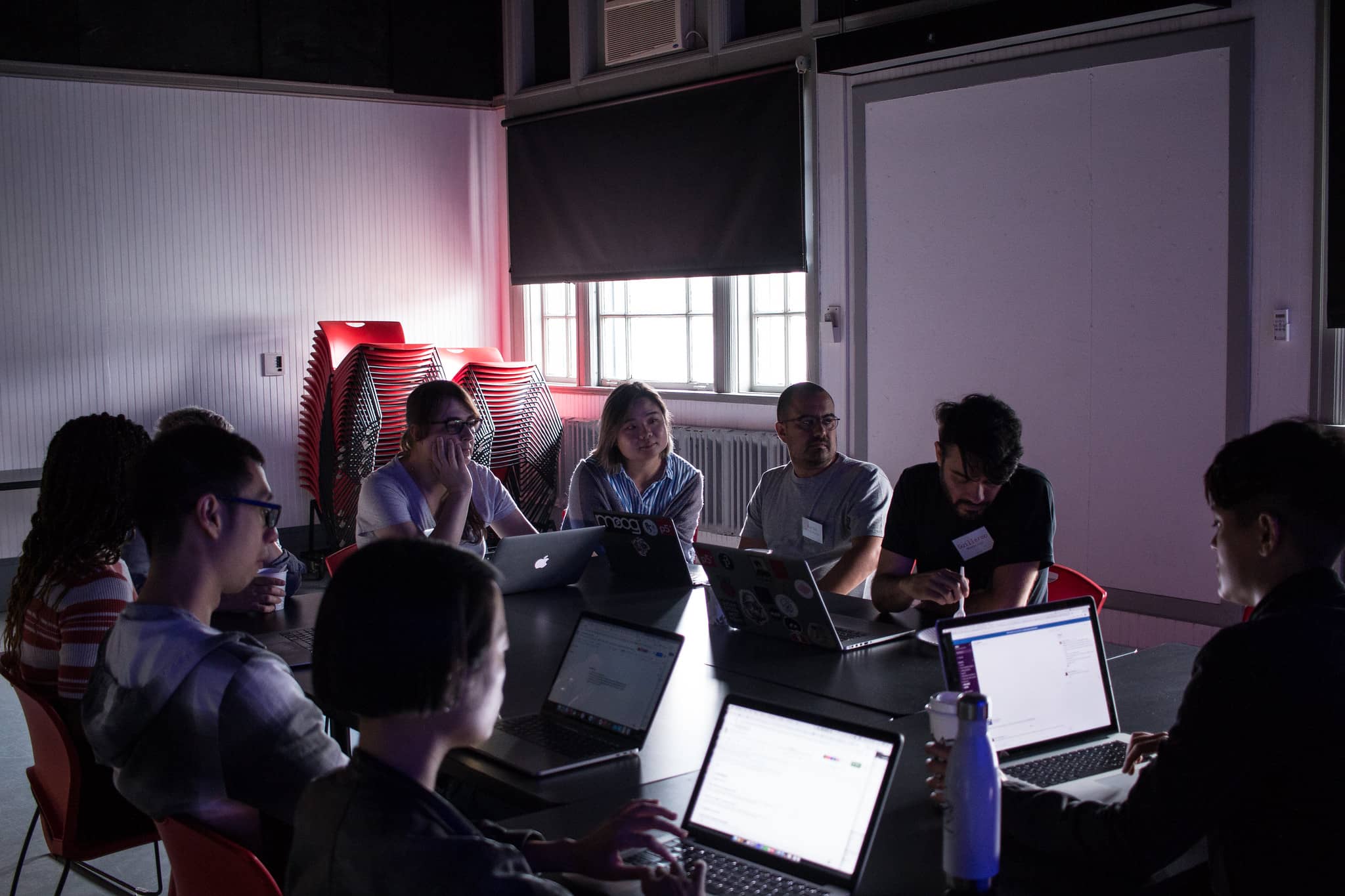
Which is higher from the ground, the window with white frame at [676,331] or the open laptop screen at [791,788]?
the window with white frame at [676,331]

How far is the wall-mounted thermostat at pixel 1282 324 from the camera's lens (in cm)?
443

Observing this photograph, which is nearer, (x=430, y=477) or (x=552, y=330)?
(x=430, y=477)

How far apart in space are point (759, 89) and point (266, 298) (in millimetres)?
3255

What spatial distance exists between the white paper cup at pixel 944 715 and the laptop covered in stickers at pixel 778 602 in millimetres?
850

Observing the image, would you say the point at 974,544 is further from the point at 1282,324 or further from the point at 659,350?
the point at 659,350

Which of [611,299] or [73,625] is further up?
[611,299]

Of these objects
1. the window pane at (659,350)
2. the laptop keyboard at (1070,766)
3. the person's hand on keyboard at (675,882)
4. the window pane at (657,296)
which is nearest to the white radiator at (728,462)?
the window pane at (659,350)

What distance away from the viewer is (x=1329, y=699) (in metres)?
1.61

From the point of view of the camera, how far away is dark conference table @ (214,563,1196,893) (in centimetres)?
189

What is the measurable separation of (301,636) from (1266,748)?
Result: 2.23 m

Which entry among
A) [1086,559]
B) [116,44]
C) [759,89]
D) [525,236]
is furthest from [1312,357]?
[116,44]

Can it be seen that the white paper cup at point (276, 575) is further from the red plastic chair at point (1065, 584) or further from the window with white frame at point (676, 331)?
the window with white frame at point (676, 331)

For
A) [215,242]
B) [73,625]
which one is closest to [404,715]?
[73,625]

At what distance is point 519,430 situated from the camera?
7.50 metres
